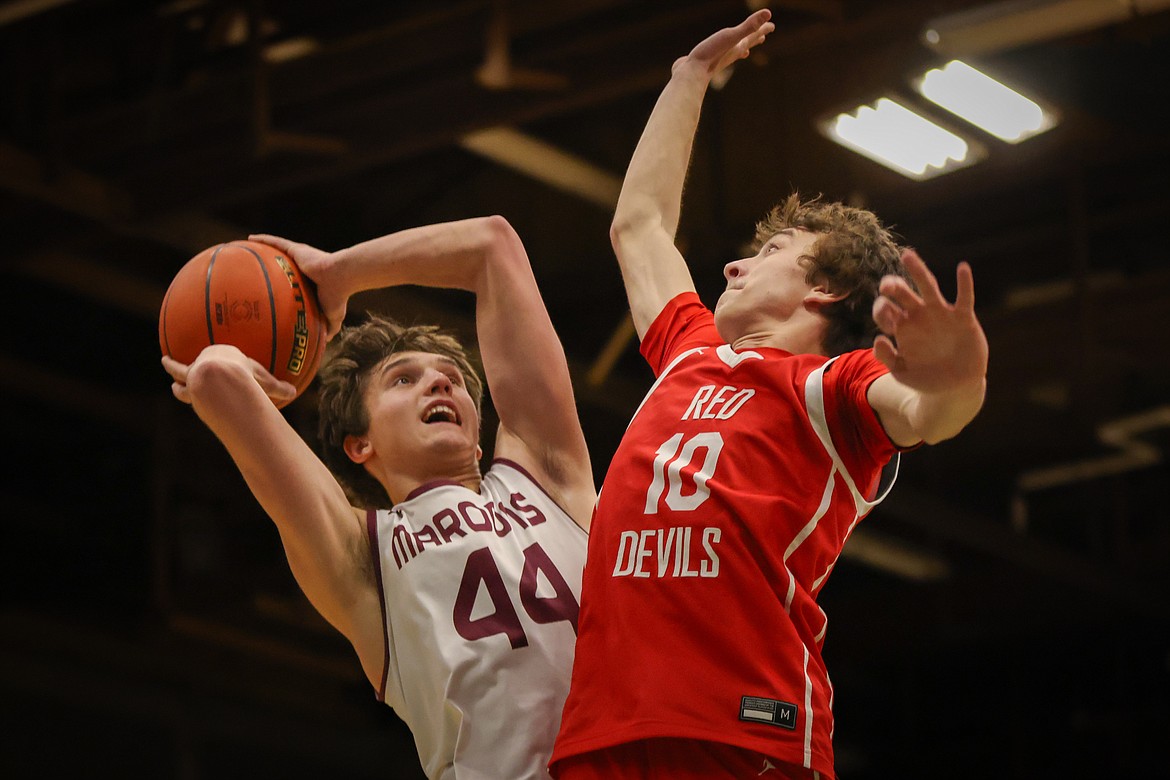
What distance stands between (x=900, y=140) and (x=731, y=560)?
386cm

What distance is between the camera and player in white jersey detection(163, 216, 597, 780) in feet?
9.70

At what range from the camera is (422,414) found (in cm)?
340

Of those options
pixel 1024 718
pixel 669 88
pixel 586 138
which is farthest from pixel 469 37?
pixel 1024 718

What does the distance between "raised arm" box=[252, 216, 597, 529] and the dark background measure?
239cm

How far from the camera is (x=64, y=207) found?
6449 millimetres

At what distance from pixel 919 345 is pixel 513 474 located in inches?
46.1

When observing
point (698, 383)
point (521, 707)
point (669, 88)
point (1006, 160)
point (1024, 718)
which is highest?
point (1006, 160)

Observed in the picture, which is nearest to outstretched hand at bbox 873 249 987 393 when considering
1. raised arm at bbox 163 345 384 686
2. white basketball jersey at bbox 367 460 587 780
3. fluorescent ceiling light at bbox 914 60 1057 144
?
white basketball jersey at bbox 367 460 587 780

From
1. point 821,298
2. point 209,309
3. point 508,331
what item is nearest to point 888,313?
point 821,298

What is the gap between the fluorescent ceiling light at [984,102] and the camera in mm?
5801

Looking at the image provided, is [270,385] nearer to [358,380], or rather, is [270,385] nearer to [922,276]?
[358,380]

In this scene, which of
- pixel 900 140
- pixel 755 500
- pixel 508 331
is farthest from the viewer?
pixel 900 140

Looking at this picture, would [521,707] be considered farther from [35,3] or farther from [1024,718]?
[1024,718]

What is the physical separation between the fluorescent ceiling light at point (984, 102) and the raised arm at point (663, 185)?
2.50 m
